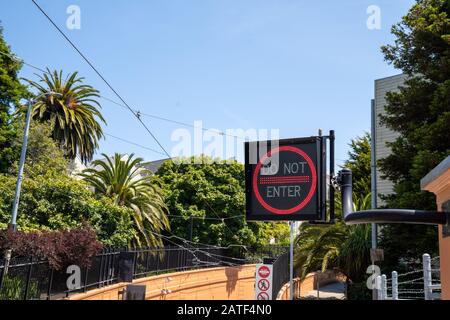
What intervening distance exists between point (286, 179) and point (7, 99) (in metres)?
32.0

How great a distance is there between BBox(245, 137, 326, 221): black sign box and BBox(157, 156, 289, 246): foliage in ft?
94.5

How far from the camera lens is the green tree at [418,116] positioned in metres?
14.6

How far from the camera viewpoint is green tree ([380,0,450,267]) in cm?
1457

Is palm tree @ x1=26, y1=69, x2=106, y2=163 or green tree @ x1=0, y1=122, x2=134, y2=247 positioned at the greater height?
palm tree @ x1=26, y1=69, x2=106, y2=163

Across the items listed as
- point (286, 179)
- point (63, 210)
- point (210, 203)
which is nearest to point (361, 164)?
point (210, 203)

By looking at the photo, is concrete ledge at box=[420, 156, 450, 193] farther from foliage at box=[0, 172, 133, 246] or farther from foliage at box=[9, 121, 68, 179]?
foliage at box=[9, 121, 68, 179]

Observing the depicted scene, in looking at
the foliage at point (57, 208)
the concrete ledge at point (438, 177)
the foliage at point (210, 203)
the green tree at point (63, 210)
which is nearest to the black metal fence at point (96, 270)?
the foliage at point (210, 203)

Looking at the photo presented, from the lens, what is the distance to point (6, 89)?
3086 centimetres

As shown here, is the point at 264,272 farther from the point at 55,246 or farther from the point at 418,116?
the point at 418,116

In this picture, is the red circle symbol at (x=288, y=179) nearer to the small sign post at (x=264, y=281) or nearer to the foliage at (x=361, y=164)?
the small sign post at (x=264, y=281)

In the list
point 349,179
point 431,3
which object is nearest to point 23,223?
point 431,3

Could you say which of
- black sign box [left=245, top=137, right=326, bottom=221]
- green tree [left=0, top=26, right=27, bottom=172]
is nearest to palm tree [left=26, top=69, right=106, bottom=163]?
green tree [left=0, top=26, right=27, bottom=172]
